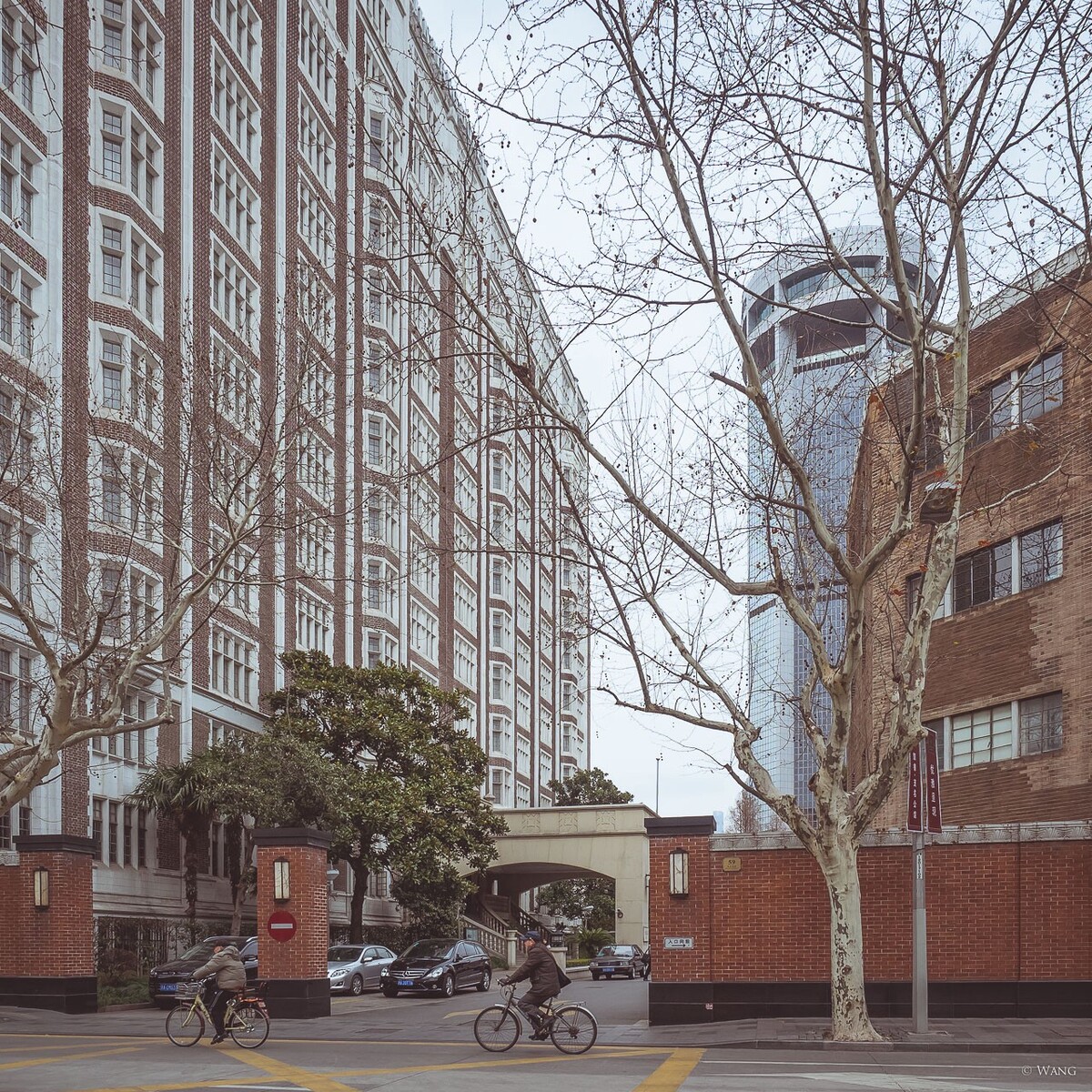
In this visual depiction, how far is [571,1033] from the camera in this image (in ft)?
60.3

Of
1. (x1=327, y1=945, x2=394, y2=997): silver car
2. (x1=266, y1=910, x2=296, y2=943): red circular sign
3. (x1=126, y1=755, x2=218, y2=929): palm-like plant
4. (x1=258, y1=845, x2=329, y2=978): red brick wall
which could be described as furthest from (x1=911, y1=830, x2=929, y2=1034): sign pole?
(x1=126, y1=755, x2=218, y2=929): palm-like plant

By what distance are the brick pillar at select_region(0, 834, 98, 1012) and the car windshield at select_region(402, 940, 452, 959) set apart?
35.7ft

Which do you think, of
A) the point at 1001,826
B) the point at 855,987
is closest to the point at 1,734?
the point at 855,987

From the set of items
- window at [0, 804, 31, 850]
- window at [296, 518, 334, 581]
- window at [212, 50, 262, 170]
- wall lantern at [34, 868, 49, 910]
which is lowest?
wall lantern at [34, 868, 49, 910]

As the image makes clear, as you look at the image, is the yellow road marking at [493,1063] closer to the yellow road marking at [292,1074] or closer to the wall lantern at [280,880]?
the yellow road marking at [292,1074]

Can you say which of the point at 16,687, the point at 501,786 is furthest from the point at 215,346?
the point at 501,786

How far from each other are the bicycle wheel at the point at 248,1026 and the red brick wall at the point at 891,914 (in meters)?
6.75

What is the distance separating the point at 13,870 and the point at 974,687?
20.7 metres

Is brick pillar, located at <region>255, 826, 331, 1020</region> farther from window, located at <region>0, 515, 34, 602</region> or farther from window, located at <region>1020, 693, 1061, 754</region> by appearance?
window, located at <region>1020, 693, 1061, 754</region>

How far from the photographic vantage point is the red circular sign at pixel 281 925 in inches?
1019

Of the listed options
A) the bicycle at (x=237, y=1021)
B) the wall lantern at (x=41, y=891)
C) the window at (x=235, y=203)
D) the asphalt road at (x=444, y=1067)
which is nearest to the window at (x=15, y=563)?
the wall lantern at (x=41, y=891)

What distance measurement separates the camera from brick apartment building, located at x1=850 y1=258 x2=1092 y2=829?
28.3 m

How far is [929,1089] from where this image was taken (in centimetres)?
1371

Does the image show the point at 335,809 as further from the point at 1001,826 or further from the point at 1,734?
the point at 1001,826
